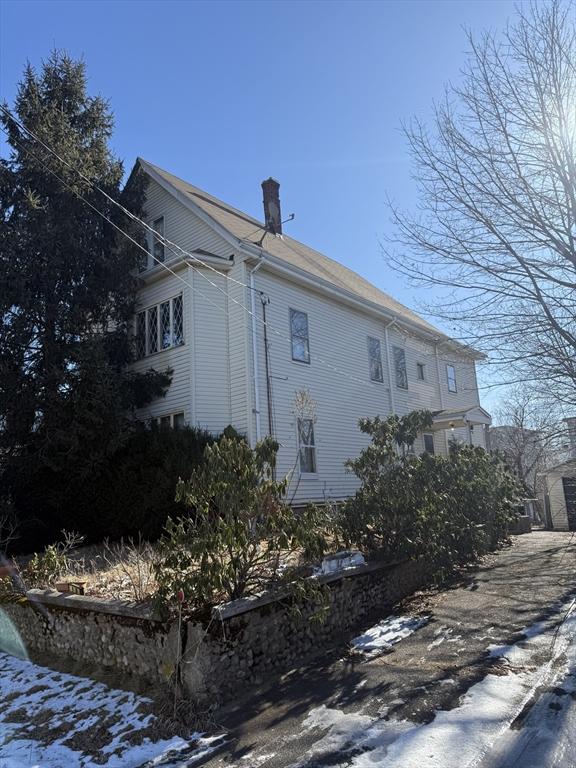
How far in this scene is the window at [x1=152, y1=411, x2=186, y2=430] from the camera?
13147mm

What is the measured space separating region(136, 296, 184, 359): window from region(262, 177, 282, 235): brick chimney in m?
5.13

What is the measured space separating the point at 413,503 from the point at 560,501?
41.7 feet

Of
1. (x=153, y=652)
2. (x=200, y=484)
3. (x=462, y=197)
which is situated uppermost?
(x=462, y=197)

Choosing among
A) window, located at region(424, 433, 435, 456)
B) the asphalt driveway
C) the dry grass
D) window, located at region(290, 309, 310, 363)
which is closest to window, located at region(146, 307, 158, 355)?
window, located at region(290, 309, 310, 363)

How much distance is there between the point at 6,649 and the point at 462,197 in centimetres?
912

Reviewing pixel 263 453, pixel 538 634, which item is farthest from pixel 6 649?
pixel 538 634

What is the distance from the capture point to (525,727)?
3910 millimetres

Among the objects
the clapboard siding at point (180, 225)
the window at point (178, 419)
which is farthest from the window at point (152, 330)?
the window at point (178, 419)

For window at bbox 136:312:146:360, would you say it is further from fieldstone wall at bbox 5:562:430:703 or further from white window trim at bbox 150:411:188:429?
fieldstone wall at bbox 5:562:430:703

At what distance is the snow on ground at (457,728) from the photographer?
3.63 m

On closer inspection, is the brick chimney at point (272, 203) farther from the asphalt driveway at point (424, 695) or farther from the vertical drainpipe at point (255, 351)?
the asphalt driveway at point (424, 695)

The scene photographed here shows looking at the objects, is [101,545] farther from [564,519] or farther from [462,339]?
[564,519]

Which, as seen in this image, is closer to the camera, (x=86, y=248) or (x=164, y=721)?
(x=164, y=721)

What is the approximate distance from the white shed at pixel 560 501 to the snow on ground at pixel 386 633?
11.8 m
